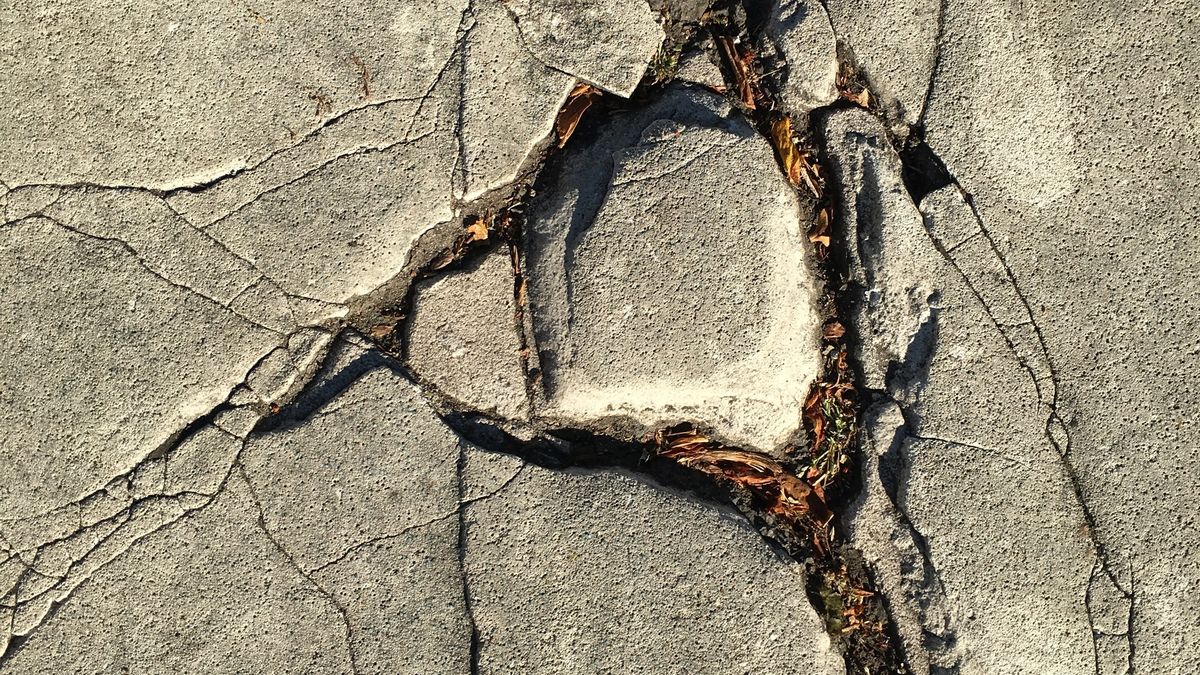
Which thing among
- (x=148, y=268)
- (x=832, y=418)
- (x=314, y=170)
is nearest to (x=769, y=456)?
(x=832, y=418)

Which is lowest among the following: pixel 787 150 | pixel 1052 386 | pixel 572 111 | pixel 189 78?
pixel 1052 386

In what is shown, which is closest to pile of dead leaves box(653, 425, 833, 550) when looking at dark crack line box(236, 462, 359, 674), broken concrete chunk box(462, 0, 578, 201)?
broken concrete chunk box(462, 0, 578, 201)

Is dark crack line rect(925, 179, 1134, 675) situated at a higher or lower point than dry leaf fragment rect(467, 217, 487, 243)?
lower

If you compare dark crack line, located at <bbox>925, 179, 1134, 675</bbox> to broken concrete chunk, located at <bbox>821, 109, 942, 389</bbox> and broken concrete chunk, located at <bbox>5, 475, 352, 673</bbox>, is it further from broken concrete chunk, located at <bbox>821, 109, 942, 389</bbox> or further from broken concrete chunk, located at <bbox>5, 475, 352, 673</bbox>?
broken concrete chunk, located at <bbox>5, 475, 352, 673</bbox>

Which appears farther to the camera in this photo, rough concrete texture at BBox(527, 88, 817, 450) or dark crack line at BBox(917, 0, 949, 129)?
dark crack line at BBox(917, 0, 949, 129)

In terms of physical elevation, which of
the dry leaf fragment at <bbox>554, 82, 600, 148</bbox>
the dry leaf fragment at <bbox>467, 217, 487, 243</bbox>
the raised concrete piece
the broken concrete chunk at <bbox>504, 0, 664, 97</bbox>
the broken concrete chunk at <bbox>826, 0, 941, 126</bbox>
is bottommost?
the raised concrete piece

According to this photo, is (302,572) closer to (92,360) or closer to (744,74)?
(92,360)

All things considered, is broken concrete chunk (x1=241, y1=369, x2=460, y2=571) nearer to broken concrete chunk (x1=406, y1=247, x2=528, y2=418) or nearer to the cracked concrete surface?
the cracked concrete surface
